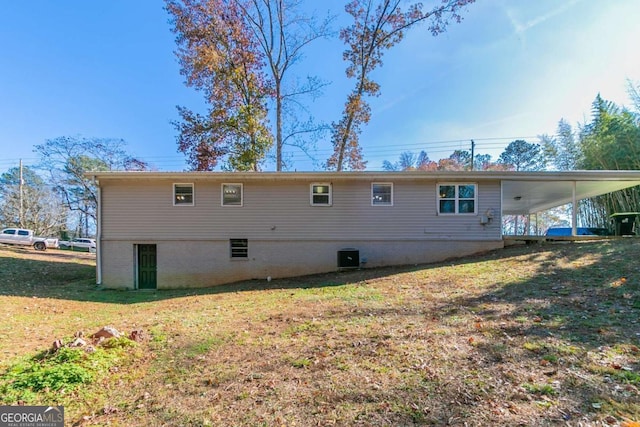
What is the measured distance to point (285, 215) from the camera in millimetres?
10461

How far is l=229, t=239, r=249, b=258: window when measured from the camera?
10.5 meters

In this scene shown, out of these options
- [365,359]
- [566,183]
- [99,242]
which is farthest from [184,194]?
[566,183]

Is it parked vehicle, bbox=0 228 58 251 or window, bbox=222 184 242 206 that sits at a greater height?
window, bbox=222 184 242 206

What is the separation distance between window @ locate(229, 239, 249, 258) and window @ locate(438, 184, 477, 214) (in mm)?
7052

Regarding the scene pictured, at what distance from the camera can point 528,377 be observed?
2666 millimetres

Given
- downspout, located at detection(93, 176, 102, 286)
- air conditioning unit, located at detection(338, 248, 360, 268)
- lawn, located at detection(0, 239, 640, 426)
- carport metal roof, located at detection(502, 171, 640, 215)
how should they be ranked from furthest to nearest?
air conditioning unit, located at detection(338, 248, 360, 268) → downspout, located at detection(93, 176, 102, 286) → carport metal roof, located at detection(502, 171, 640, 215) → lawn, located at detection(0, 239, 640, 426)

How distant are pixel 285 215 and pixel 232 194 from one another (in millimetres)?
2078

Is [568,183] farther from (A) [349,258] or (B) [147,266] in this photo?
(B) [147,266]

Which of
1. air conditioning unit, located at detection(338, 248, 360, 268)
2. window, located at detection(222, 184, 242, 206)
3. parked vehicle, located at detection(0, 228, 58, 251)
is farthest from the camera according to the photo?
parked vehicle, located at detection(0, 228, 58, 251)

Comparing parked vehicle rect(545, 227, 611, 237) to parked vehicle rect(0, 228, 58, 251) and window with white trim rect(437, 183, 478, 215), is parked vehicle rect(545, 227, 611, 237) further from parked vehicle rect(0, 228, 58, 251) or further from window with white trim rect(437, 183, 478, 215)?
parked vehicle rect(0, 228, 58, 251)

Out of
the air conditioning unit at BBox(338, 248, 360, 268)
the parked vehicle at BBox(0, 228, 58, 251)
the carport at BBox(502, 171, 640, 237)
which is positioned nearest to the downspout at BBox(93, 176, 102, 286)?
the air conditioning unit at BBox(338, 248, 360, 268)
